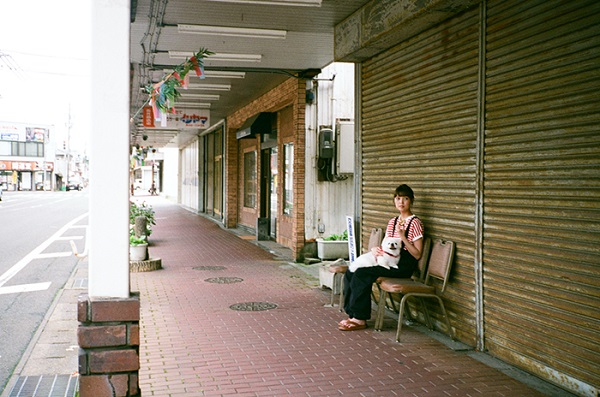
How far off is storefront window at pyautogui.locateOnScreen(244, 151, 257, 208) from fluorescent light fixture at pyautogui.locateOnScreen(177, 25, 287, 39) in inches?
387

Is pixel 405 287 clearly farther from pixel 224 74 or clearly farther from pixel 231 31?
pixel 224 74

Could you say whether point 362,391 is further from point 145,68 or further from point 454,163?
point 145,68

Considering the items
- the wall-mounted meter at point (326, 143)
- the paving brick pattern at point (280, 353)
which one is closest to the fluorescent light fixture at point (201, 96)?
the wall-mounted meter at point (326, 143)

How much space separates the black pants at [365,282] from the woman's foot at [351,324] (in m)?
0.06

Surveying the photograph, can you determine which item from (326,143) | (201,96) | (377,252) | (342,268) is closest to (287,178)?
(326,143)

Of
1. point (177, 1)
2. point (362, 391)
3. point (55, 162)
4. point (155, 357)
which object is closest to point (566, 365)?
point (362, 391)

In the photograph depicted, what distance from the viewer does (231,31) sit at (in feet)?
30.0

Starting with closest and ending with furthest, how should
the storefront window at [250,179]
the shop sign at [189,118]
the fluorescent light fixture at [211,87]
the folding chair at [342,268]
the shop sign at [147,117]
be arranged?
the folding chair at [342,268] < the fluorescent light fixture at [211,87] < the shop sign at [147,117] < the shop sign at [189,118] < the storefront window at [250,179]

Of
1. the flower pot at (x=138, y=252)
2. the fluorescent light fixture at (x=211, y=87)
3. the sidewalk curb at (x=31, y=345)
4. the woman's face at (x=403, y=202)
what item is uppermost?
the fluorescent light fixture at (x=211, y=87)

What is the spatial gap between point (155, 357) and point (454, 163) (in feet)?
12.5

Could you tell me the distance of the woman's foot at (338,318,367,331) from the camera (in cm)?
695

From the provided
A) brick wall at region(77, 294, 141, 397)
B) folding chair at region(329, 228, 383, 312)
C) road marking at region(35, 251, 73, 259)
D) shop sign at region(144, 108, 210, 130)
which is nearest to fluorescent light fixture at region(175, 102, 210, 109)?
shop sign at region(144, 108, 210, 130)

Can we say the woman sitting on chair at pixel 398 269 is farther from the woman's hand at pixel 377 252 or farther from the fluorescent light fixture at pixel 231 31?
the fluorescent light fixture at pixel 231 31

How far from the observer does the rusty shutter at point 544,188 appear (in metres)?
4.64
